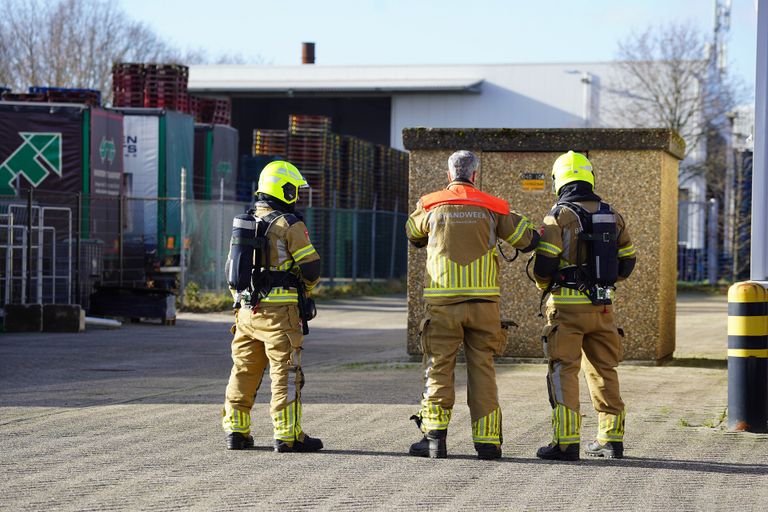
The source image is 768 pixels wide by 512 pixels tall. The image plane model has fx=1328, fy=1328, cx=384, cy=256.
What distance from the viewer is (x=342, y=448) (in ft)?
29.0

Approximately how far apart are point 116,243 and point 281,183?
14.5 m

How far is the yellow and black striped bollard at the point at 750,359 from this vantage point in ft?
31.6

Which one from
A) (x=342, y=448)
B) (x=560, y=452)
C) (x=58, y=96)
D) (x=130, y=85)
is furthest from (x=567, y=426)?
(x=130, y=85)

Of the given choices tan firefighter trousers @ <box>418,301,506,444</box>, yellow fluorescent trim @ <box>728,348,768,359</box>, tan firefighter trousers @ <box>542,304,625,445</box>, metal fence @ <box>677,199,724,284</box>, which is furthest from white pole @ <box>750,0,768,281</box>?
metal fence @ <box>677,199,724,284</box>

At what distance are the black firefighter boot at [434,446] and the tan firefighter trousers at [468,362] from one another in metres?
0.04

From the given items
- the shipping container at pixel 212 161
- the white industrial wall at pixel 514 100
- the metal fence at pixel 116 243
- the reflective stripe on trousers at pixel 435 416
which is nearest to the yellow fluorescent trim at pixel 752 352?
the reflective stripe on trousers at pixel 435 416

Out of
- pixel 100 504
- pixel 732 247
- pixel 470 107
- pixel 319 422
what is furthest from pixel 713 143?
pixel 100 504

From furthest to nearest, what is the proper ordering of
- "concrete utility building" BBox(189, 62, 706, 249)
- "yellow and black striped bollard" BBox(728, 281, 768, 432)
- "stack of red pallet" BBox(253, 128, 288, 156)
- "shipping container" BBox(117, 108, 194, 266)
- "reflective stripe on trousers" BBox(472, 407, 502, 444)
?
"concrete utility building" BBox(189, 62, 706, 249)
"stack of red pallet" BBox(253, 128, 288, 156)
"shipping container" BBox(117, 108, 194, 266)
"yellow and black striped bollard" BBox(728, 281, 768, 432)
"reflective stripe on trousers" BBox(472, 407, 502, 444)

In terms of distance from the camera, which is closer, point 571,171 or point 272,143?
point 571,171

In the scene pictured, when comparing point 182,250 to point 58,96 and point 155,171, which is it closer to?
point 155,171

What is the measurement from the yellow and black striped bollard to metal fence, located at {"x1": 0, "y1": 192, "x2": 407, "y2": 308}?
12.0 meters

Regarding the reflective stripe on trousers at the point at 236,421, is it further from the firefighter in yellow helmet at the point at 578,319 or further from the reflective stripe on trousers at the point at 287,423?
the firefighter in yellow helmet at the point at 578,319

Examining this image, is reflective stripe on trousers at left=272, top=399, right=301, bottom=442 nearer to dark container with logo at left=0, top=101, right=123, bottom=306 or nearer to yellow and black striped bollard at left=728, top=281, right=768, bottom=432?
yellow and black striped bollard at left=728, top=281, right=768, bottom=432

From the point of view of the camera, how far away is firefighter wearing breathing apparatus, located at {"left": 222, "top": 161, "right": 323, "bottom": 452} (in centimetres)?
860
